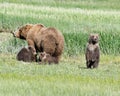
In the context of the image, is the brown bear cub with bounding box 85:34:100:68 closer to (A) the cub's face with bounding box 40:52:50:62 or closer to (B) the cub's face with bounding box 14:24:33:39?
(A) the cub's face with bounding box 40:52:50:62

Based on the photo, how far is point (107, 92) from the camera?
965cm

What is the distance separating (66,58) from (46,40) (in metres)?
2.72

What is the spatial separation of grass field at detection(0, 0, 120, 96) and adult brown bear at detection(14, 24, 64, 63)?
0.46 meters

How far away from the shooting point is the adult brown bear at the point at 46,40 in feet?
46.9

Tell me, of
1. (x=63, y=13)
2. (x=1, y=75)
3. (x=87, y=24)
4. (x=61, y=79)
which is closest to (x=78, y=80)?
(x=61, y=79)

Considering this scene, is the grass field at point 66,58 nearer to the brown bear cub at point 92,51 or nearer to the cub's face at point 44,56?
the brown bear cub at point 92,51

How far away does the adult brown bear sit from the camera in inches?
563

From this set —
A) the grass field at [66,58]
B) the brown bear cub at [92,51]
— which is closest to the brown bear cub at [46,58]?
the grass field at [66,58]

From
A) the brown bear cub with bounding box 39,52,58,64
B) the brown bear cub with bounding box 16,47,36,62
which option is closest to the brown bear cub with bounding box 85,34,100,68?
the brown bear cub with bounding box 39,52,58,64

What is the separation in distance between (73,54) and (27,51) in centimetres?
286

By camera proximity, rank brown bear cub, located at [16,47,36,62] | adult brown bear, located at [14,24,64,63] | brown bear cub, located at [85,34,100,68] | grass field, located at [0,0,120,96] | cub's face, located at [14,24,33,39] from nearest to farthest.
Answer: grass field, located at [0,0,120,96] < brown bear cub, located at [85,34,100,68] < adult brown bear, located at [14,24,64,63] < brown bear cub, located at [16,47,36,62] < cub's face, located at [14,24,33,39]

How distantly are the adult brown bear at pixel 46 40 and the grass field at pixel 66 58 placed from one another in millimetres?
462

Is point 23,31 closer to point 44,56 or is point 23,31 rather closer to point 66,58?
point 44,56

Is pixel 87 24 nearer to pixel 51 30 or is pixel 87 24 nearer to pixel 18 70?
pixel 51 30
